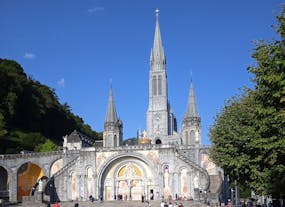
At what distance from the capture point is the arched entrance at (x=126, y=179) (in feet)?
200

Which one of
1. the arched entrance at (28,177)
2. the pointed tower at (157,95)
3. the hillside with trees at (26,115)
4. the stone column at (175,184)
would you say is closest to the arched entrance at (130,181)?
the stone column at (175,184)

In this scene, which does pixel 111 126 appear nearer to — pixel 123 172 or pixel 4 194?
pixel 123 172

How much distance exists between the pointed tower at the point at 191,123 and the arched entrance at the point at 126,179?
35.7 ft

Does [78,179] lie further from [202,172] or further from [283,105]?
[283,105]

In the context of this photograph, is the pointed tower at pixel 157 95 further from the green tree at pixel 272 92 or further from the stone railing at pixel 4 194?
the green tree at pixel 272 92

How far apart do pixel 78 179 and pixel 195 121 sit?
18.6 metres

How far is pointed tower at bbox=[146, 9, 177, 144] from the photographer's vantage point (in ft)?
301

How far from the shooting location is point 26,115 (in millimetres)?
83062

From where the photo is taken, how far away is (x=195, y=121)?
2763 inches

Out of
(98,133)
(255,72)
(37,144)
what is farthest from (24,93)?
(255,72)

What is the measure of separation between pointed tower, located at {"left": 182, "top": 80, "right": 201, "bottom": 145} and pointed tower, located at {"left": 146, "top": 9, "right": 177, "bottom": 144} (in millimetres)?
19860

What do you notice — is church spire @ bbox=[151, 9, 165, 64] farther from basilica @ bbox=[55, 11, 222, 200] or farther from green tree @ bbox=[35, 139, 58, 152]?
basilica @ bbox=[55, 11, 222, 200]

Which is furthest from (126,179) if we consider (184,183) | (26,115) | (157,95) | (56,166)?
(157,95)

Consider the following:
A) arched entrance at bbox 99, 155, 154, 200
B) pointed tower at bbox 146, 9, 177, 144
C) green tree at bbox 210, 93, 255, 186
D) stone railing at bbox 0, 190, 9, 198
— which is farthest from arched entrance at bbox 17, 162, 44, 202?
green tree at bbox 210, 93, 255, 186
